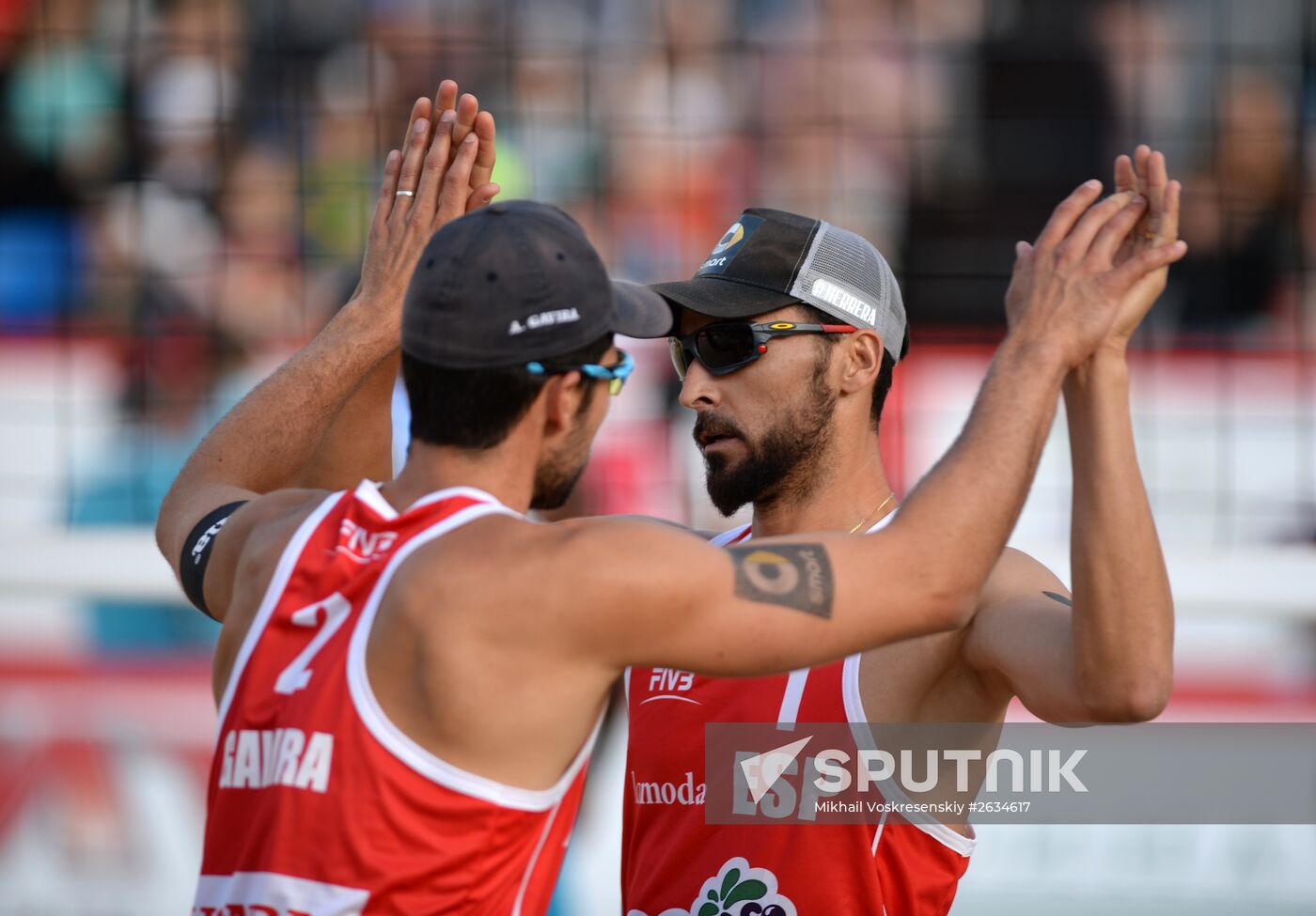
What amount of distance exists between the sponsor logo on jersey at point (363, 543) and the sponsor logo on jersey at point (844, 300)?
4.27 ft

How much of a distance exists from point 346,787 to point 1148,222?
1.52 metres

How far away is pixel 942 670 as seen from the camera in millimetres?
2910

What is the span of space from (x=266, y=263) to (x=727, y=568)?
637 centimetres

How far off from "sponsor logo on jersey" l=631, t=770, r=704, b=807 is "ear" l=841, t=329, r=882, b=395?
0.93 meters

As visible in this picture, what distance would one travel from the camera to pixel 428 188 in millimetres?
2893

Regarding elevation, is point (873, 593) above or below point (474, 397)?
below

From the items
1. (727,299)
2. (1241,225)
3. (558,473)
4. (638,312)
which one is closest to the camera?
(558,473)

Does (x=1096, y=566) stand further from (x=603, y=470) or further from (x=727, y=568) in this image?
(x=603, y=470)

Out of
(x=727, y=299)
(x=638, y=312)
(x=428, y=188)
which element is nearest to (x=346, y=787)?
Answer: (x=638, y=312)

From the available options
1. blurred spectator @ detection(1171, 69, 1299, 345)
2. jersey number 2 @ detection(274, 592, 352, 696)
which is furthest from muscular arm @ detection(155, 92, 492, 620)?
blurred spectator @ detection(1171, 69, 1299, 345)

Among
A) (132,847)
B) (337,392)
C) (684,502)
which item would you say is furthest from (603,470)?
(337,392)

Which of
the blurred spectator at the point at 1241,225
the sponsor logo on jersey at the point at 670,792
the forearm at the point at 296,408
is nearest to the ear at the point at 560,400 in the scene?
the forearm at the point at 296,408

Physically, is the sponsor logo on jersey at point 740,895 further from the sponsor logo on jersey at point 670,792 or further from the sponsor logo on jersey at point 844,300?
the sponsor logo on jersey at point 844,300

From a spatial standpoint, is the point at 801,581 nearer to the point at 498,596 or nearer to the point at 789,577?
the point at 789,577
